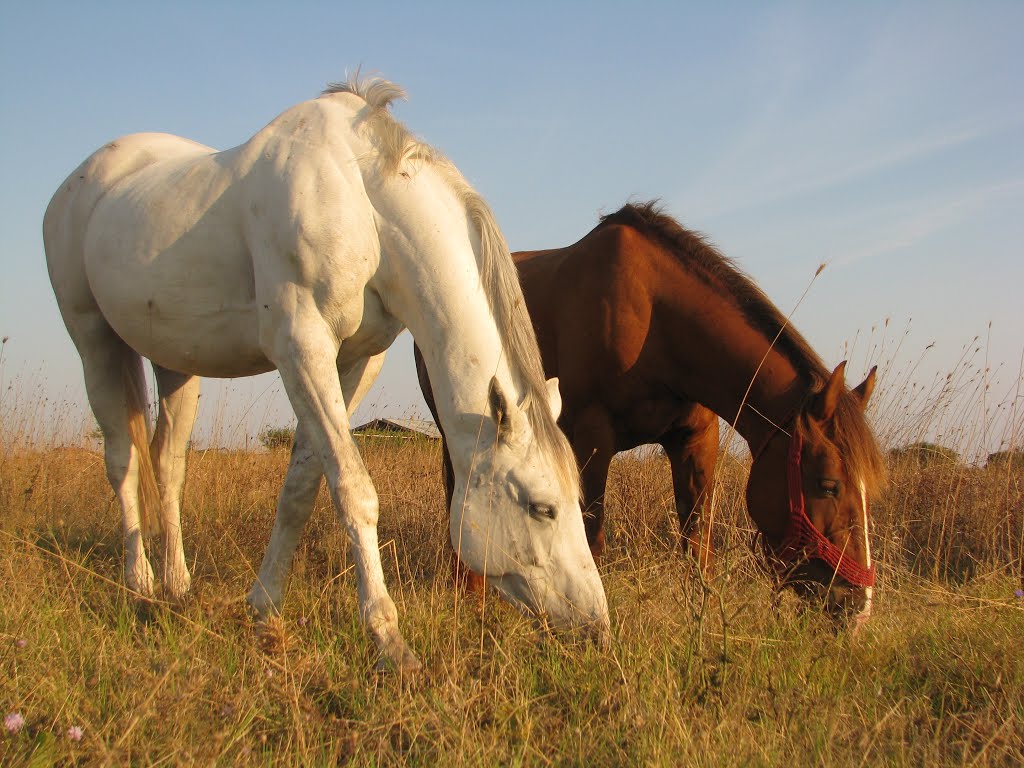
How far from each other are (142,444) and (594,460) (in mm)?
2349

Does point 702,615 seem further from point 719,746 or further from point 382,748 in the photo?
point 382,748

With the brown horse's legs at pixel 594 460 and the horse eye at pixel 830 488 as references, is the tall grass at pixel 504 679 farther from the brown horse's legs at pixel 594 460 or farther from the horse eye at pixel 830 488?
the horse eye at pixel 830 488

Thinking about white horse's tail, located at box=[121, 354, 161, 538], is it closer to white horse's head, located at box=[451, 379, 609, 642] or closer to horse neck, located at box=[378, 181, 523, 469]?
horse neck, located at box=[378, 181, 523, 469]

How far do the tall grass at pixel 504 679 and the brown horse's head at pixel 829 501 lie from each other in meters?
0.15

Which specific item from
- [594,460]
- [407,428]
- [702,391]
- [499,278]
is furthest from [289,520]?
[407,428]

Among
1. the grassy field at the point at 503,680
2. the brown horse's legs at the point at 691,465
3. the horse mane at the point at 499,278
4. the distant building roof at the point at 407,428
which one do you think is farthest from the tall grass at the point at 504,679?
the distant building roof at the point at 407,428

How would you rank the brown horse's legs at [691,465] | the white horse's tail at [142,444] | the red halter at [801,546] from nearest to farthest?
the red halter at [801,546] → the white horse's tail at [142,444] → the brown horse's legs at [691,465]

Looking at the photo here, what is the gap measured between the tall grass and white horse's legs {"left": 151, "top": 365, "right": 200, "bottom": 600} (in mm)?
383

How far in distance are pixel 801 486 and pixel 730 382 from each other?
0.68m

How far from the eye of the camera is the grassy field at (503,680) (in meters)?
2.03

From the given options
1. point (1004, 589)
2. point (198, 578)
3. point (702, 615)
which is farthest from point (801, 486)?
point (198, 578)

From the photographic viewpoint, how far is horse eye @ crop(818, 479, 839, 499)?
3.43m

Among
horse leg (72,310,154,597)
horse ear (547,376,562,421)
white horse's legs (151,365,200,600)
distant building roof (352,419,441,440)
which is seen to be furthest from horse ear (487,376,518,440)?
distant building roof (352,419,441,440)

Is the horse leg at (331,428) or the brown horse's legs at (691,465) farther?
the brown horse's legs at (691,465)
